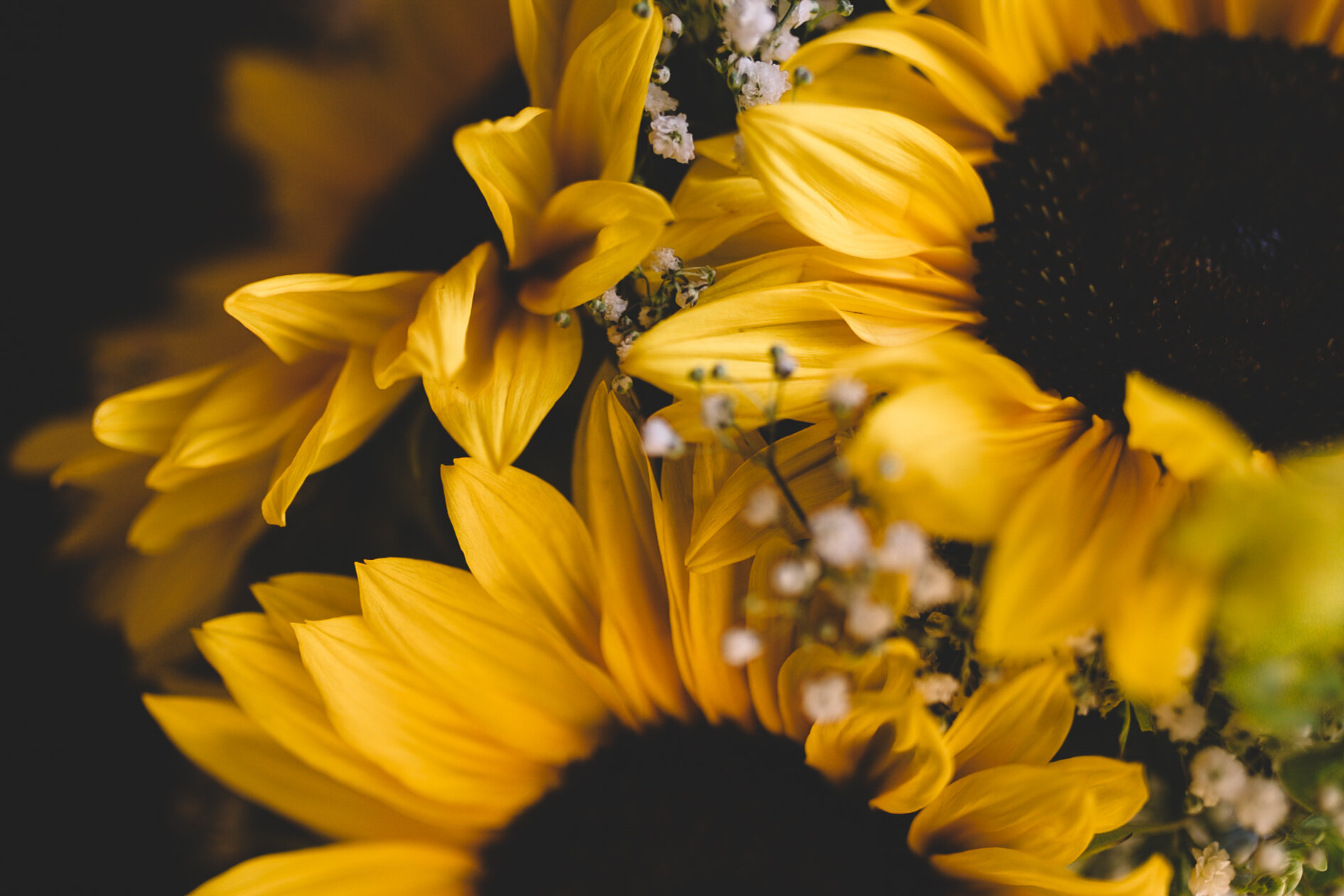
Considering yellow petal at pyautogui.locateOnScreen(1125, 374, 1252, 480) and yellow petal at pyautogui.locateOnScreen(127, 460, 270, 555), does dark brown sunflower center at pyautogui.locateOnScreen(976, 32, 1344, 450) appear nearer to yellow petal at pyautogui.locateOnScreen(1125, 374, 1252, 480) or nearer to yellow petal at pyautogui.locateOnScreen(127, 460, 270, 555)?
yellow petal at pyautogui.locateOnScreen(1125, 374, 1252, 480)

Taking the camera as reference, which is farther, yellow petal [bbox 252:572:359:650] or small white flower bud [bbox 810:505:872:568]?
yellow petal [bbox 252:572:359:650]

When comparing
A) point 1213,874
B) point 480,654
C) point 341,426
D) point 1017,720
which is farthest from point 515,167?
point 1213,874

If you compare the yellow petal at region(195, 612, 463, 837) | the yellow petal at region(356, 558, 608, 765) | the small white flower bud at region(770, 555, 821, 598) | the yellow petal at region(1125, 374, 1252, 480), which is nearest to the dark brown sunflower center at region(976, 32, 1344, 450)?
the yellow petal at region(1125, 374, 1252, 480)

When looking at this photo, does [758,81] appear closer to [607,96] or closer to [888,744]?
[607,96]

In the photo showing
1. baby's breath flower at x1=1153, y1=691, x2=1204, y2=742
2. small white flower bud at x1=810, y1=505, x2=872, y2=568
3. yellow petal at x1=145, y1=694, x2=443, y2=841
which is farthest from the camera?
yellow petal at x1=145, y1=694, x2=443, y2=841

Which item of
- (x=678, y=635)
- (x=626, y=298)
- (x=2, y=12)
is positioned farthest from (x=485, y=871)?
(x=2, y=12)

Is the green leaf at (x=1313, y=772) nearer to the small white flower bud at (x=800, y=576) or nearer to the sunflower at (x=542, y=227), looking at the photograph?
the small white flower bud at (x=800, y=576)

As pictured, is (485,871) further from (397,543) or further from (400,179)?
(400,179)
